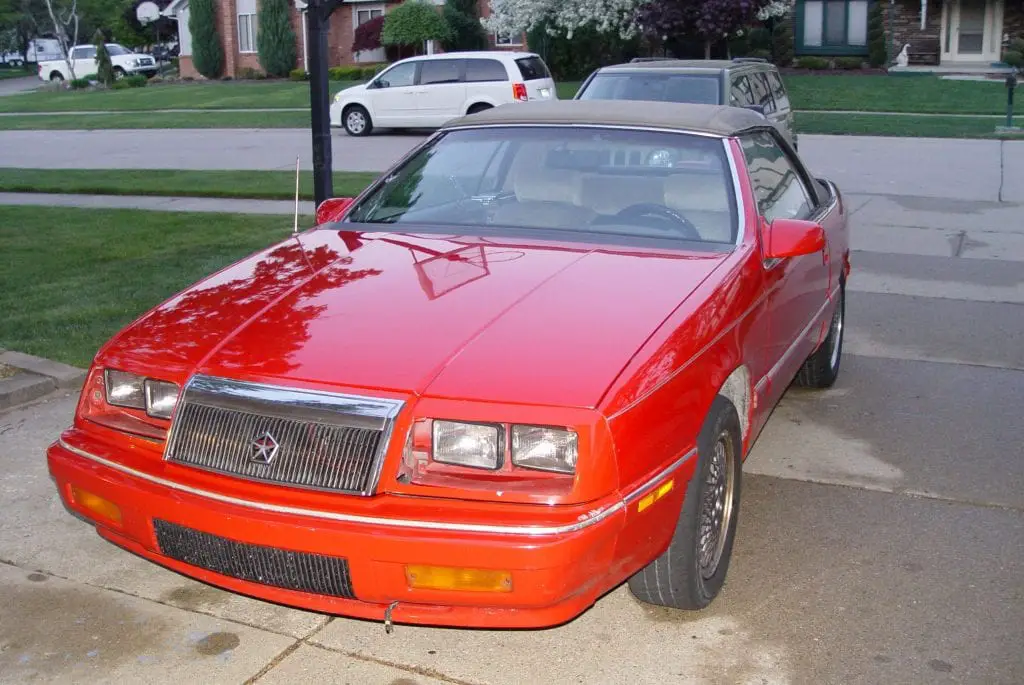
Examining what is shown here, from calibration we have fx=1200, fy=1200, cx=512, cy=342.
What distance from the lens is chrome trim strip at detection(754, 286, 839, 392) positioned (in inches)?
181

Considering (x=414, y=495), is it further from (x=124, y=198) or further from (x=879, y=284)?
(x=124, y=198)

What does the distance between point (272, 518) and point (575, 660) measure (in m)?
1.09

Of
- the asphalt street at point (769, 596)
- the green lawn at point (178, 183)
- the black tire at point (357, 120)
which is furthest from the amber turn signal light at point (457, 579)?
the black tire at point (357, 120)

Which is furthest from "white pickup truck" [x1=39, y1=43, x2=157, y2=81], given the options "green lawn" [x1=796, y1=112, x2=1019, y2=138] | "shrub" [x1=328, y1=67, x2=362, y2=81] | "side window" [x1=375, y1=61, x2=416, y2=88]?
"green lawn" [x1=796, y1=112, x2=1019, y2=138]

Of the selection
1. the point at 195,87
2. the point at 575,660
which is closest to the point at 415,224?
the point at 575,660

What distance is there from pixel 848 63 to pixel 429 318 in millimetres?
34005

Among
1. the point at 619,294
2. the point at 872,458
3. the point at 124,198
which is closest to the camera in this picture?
the point at 619,294

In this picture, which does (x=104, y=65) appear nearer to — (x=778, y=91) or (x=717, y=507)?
(x=778, y=91)

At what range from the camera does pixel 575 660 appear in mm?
3717

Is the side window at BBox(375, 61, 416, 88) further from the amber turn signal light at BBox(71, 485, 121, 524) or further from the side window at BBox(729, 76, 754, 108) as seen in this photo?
the amber turn signal light at BBox(71, 485, 121, 524)

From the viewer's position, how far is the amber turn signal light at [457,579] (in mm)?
3154

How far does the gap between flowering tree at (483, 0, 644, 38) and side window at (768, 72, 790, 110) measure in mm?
10786

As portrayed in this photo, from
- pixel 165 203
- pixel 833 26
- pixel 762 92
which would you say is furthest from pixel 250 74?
pixel 762 92

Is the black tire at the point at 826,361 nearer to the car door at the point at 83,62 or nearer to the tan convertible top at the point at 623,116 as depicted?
the tan convertible top at the point at 623,116
